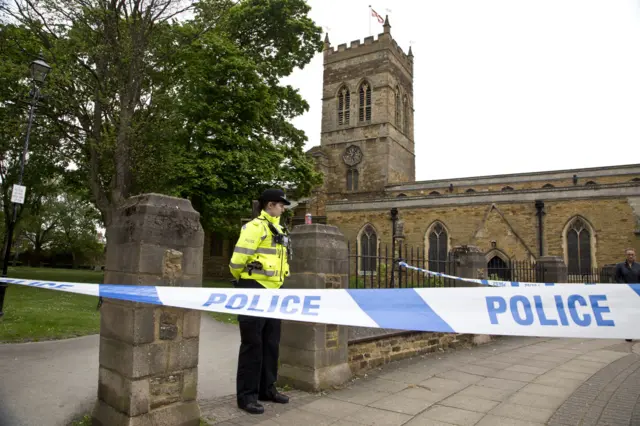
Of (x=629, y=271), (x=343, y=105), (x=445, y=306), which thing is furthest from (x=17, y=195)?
(x=343, y=105)

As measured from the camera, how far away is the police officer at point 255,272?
4.20 meters

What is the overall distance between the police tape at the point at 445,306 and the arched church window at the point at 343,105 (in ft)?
131

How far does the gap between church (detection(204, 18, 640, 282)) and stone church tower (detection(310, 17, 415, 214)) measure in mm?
97

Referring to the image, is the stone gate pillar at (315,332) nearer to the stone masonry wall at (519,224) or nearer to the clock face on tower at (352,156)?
the stone masonry wall at (519,224)

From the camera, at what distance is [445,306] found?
3.16 m

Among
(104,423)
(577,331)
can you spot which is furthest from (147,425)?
(577,331)

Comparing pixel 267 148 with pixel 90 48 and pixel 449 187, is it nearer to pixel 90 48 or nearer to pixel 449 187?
pixel 90 48

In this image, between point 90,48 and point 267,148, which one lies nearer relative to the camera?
point 90,48

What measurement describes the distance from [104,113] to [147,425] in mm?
14643

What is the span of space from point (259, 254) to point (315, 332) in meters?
1.42

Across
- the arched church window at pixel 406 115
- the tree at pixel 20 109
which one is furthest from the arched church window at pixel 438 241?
the arched church window at pixel 406 115

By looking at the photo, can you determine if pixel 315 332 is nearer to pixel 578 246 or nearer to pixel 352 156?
pixel 578 246

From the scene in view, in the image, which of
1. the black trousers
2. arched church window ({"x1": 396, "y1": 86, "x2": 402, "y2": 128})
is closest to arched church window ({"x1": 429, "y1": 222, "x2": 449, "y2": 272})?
arched church window ({"x1": 396, "y1": 86, "x2": 402, "y2": 128})

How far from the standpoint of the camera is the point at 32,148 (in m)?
16.7
